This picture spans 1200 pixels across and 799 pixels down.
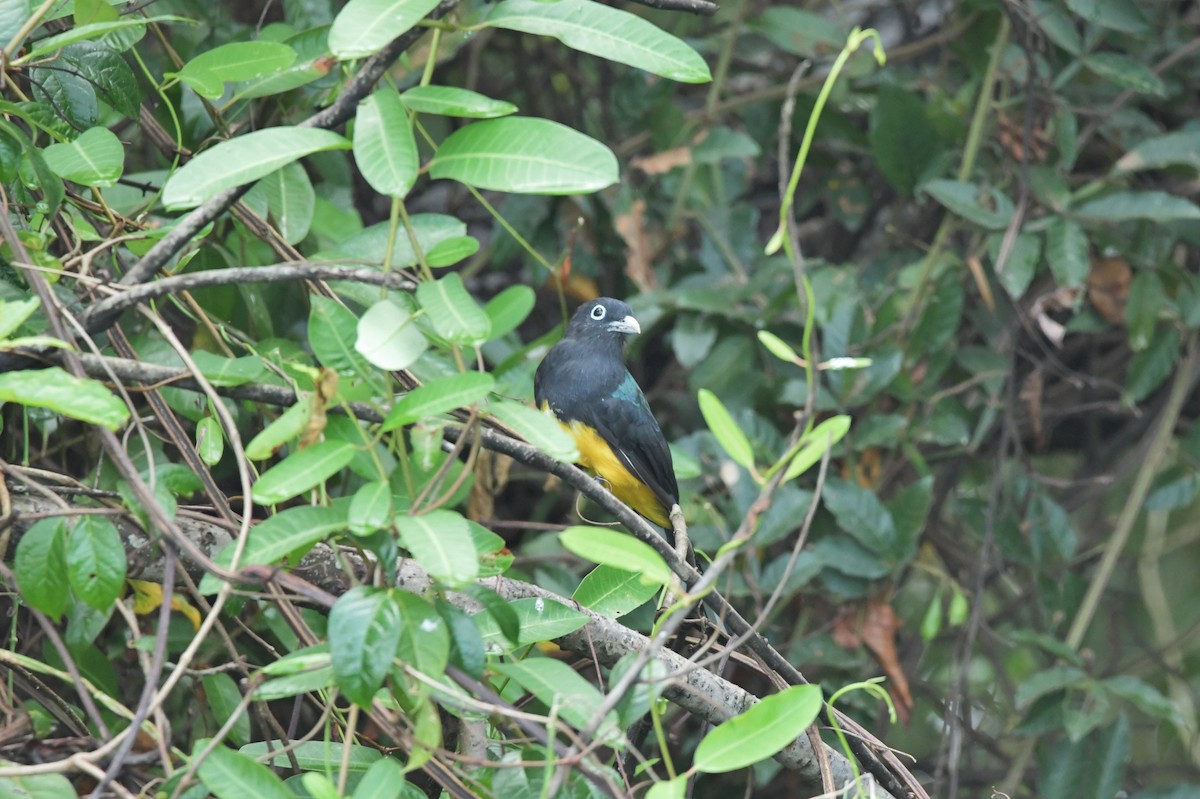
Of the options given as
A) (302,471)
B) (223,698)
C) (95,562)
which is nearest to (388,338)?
(302,471)

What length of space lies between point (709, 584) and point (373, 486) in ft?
1.56

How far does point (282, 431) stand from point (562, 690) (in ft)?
1.75

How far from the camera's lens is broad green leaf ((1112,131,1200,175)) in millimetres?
4207

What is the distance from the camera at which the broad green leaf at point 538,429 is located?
167 centimetres

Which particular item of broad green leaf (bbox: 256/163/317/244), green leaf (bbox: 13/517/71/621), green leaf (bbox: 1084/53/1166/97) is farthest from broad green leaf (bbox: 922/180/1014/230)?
green leaf (bbox: 13/517/71/621)

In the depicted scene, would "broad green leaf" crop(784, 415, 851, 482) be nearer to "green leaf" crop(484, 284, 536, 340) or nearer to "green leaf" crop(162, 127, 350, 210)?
"green leaf" crop(484, 284, 536, 340)

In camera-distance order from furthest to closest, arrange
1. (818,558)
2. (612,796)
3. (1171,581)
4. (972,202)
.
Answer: (1171,581) → (972,202) → (818,558) → (612,796)

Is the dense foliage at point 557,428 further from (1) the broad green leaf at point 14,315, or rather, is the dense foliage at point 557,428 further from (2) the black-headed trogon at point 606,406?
(2) the black-headed trogon at point 606,406

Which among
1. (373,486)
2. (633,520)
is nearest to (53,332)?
(373,486)

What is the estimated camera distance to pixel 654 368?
505 cm

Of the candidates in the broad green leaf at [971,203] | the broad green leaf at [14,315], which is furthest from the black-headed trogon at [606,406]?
the broad green leaf at [14,315]

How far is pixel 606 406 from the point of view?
14.0ft

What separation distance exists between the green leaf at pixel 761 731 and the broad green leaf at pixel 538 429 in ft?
1.38

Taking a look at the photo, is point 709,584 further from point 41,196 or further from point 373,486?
point 41,196
